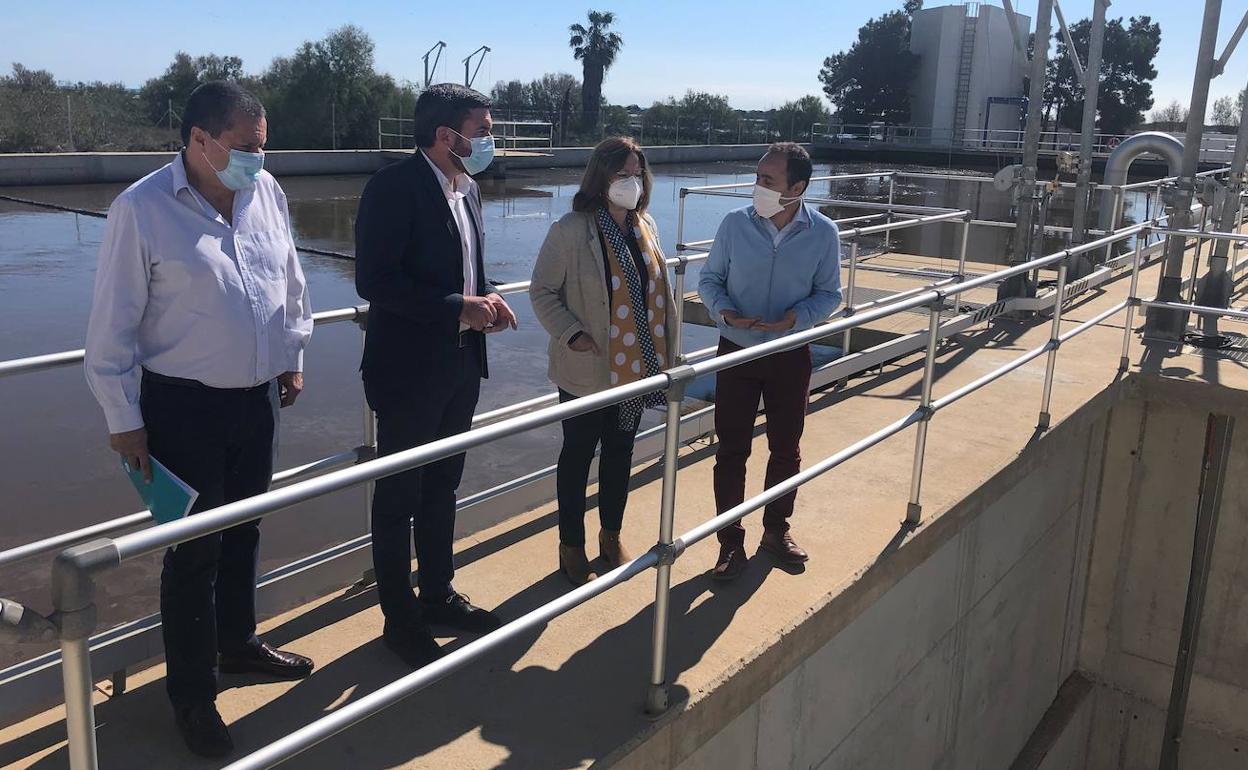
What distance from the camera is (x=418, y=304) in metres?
2.88

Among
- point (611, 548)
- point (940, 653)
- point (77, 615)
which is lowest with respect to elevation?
point (940, 653)

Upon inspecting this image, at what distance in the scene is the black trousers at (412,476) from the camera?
2986 millimetres

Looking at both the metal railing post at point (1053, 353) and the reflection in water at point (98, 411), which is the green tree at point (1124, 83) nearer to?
the reflection in water at point (98, 411)

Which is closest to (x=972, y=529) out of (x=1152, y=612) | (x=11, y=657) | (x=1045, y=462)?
(x=1045, y=462)

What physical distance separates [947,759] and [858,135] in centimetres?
5013

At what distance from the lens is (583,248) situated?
344 cm

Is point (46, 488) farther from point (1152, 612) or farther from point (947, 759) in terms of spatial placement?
point (1152, 612)

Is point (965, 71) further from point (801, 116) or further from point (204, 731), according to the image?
point (204, 731)

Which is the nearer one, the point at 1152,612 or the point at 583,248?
the point at 583,248

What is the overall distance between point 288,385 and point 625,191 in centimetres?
120

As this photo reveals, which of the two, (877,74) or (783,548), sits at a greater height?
(877,74)

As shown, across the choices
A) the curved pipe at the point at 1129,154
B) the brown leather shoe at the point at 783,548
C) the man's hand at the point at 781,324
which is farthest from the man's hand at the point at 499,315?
the curved pipe at the point at 1129,154

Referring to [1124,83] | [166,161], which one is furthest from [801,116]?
[166,161]

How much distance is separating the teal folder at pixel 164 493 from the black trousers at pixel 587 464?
1.33 meters
